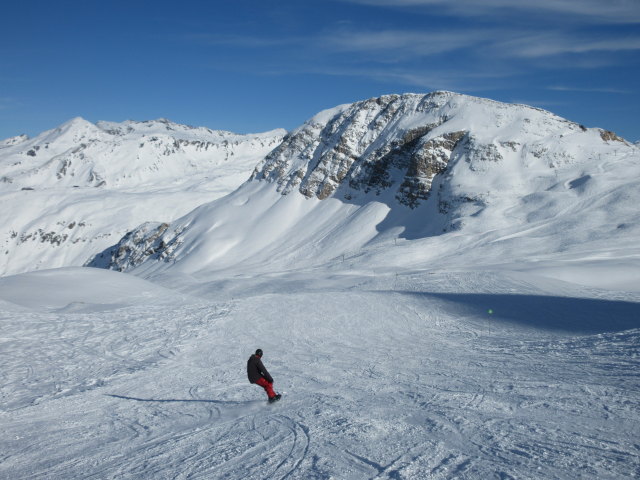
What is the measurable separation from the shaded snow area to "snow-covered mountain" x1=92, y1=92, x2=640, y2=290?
19988 mm

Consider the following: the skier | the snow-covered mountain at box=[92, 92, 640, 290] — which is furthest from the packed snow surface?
the snow-covered mountain at box=[92, 92, 640, 290]

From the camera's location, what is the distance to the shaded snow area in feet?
Answer: 23.7

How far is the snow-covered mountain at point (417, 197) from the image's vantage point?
47.8 metres

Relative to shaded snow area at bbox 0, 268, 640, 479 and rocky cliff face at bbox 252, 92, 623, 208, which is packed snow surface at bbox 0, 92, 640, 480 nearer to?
shaded snow area at bbox 0, 268, 640, 479

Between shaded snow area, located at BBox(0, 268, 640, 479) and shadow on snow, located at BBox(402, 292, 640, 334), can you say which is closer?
shaded snow area, located at BBox(0, 268, 640, 479)

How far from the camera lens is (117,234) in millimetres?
144750

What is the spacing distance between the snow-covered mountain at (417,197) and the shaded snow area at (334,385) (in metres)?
20.0

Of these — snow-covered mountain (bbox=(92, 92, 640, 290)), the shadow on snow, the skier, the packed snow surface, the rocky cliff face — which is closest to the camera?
the packed snow surface

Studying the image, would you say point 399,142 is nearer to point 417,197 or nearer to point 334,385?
point 417,197

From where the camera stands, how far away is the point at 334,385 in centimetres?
1168

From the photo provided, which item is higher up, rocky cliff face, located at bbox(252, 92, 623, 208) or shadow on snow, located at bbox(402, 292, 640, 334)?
rocky cliff face, located at bbox(252, 92, 623, 208)

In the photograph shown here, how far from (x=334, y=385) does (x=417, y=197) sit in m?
61.8

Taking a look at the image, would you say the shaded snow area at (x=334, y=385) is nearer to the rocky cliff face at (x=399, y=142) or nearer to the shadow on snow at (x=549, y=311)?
the shadow on snow at (x=549, y=311)

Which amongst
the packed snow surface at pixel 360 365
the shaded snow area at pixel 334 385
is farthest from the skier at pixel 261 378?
the packed snow surface at pixel 360 365
